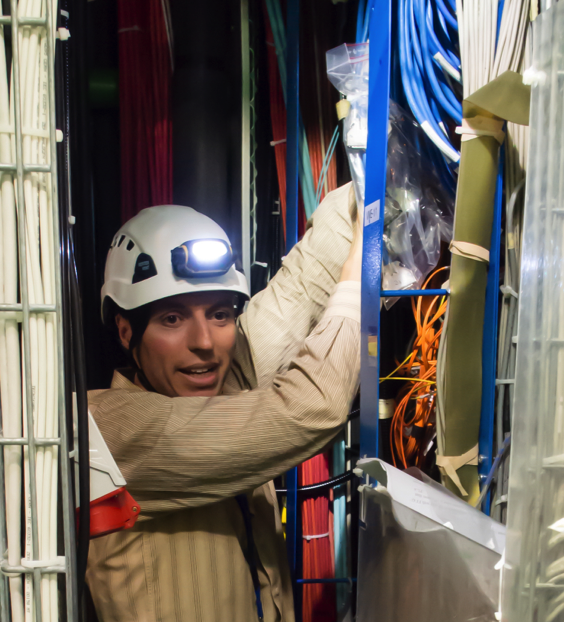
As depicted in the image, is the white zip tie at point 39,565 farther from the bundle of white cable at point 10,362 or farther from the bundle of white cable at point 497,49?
the bundle of white cable at point 497,49

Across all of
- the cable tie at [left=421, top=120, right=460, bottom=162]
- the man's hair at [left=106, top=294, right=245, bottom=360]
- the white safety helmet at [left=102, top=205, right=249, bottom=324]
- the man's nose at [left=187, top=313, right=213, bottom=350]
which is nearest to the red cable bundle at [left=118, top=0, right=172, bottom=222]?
the white safety helmet at [left=102, top=205, right=249, bottom=324]

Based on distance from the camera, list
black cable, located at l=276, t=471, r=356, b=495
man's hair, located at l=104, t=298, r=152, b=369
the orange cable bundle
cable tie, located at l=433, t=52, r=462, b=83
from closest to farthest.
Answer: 1. cable tie, located at l=433, t=52, r=462, b=83
2. the orange cable bundle
3. man's hair, located at l=104, t=298, r=152, b=369
4. black cable, located at l=276, t=471, r=356, b=495

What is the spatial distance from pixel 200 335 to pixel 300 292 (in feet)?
1.11

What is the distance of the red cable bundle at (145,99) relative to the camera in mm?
1652

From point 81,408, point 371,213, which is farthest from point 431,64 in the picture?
point 81,408

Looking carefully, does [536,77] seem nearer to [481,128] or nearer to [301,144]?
[481,128]

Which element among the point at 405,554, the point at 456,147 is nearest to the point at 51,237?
the point at 405,554

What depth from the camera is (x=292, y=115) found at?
1.54 metres

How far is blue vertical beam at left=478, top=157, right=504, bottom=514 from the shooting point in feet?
3.47

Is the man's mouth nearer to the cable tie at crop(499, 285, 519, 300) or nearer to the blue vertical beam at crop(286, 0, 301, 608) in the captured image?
the blue vertical beam at crop(286, 0, 301, 608)

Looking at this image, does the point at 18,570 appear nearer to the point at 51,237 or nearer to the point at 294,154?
the point at 51,237

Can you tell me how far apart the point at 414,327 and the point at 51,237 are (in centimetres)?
104

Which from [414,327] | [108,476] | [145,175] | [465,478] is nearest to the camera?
[108,476]

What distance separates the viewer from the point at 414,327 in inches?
55.2
